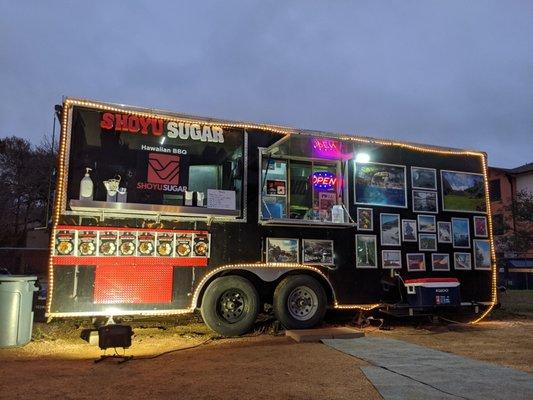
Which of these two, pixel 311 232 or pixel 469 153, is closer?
pixel 311 232

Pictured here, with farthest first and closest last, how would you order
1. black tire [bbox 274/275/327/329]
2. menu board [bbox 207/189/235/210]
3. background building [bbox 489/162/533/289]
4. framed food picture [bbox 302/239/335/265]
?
1. background building [bbox 489/162/533/289]
2. framed food picture [bbox 302/239/335/265]
3. black tire [bbox 274/275/327/329]
4. menu board [bbox 207/189/235/210]

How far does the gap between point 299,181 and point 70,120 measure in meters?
4.32

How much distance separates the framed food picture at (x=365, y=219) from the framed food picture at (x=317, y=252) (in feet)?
2.45

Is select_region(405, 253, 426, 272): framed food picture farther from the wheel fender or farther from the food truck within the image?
the wheel fender

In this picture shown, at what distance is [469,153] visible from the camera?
10812mm

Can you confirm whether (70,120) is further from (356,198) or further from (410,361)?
(410,361)

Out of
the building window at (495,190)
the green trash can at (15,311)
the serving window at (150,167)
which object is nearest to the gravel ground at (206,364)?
the green trash can at (15,311)

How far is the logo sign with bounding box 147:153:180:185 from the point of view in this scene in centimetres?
805

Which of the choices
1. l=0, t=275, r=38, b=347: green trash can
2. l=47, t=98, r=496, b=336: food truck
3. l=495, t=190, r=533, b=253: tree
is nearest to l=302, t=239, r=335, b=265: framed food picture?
l=47, t=98, r=496, b=336: food truck

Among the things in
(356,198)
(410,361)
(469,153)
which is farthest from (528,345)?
(469,153)

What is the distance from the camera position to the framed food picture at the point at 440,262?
9.97 meters

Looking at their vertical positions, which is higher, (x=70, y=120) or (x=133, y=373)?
(x=70, y=120)

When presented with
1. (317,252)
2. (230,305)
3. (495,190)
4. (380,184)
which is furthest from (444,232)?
(495,190)

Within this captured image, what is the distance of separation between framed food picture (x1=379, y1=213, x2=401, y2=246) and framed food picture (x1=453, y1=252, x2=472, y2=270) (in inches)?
56.7
